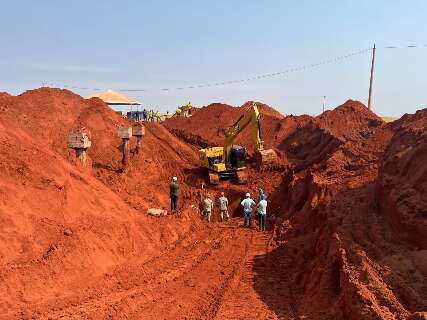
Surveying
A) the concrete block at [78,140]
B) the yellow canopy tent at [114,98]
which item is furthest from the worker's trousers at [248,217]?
the yellow canopy tent at [114,98]

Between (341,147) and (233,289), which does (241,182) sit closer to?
(341,147)

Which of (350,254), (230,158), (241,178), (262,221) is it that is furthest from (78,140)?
(350,254)

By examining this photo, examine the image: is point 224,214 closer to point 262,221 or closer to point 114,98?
point 262,221

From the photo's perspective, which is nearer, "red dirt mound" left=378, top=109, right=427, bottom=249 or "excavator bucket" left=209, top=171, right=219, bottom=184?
"red dirt mound" left=378, top=109, right=427, bottom=249

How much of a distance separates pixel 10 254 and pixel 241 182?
13951mm

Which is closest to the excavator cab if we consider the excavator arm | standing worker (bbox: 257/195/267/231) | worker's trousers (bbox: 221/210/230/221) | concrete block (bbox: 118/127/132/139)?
the excavator arm

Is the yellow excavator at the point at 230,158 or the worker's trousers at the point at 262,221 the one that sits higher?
the yellow excavator at the point at 230,158

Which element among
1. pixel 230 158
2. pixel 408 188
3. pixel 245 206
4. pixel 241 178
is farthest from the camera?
pixel 230 158

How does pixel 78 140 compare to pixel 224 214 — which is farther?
pixel 224 214

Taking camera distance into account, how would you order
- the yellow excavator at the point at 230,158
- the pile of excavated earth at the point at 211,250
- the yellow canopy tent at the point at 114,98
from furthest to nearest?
1. the yellow canopy tent at the point at 114,98
2. the yellow excavator at the point at 230,158
3. the pile of excavated earth at the point at 211,250

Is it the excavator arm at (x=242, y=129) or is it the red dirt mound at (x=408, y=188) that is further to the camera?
the excavator arm at (x=242, y=129)

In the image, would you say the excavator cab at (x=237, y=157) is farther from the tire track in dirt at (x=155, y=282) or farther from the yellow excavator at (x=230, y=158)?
the tire track in dirt at (x=155, y=282)

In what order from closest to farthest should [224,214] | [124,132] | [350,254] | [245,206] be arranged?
1. [350,254]
2. [245,206]
3. [224,214]
4. [124,132]

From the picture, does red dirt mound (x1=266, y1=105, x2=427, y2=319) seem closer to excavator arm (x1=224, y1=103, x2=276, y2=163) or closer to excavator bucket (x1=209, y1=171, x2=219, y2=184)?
excavator arm (x1=224, y1=103, x2=276, y2=163)
